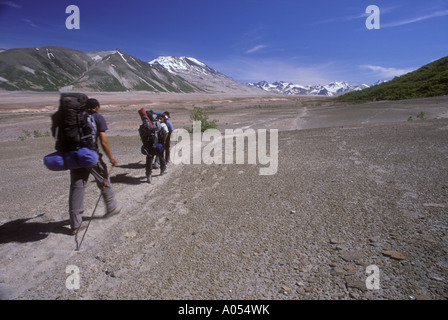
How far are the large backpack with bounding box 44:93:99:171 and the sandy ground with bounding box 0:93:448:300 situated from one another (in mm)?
1150

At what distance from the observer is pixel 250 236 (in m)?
3.53

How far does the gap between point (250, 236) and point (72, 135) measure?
2.68 m

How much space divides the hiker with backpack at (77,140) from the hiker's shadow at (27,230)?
1.48 ft

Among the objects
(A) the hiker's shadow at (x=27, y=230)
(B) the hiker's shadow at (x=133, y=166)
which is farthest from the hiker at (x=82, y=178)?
(B) the hiker's shadow at (x=133, y=166)

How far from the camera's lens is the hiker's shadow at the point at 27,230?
12.8ft

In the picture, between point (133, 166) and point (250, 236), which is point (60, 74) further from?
point (250, 236)

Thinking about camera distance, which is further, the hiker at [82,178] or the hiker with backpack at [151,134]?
the hiker with backpack at [151,134]

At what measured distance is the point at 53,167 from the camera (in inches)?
137

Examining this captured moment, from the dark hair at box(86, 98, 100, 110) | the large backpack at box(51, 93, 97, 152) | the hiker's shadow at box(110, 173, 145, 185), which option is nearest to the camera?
the large backpack at box(51, 93, 97, 152)

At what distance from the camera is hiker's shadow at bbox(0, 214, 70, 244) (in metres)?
3.91

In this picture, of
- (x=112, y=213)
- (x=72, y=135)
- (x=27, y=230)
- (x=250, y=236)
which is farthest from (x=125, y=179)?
(x=250, y=236)
